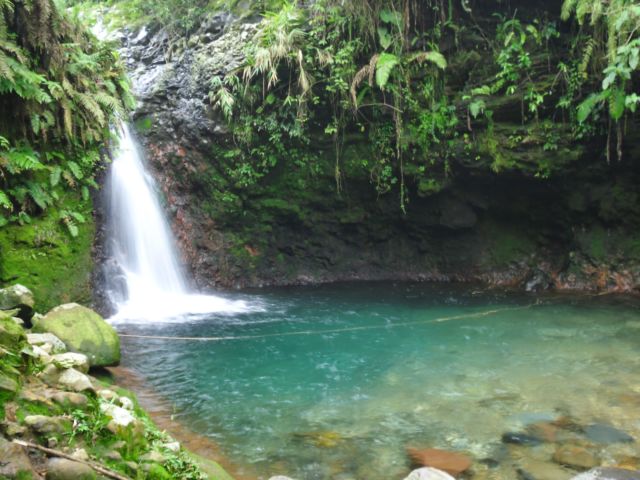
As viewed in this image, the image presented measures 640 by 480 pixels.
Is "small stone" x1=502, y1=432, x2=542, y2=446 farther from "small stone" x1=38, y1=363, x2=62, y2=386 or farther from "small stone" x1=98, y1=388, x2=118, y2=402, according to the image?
"small stone" x1=38, y1=363, x2=62, y2=386

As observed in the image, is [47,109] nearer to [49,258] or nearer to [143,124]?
[49,258]

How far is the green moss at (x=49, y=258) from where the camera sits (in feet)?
21.1

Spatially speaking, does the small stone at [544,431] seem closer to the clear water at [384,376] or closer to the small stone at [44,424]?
the clear water at [384,376]

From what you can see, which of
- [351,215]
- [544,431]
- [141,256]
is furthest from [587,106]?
[141,256]

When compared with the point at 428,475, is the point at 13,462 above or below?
above

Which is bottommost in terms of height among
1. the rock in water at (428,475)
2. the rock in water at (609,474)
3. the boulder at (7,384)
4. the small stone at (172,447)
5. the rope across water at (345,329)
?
the rope across water at (345,329)

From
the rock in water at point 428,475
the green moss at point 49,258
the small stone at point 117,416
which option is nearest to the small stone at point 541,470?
the rock in water at point 428,475

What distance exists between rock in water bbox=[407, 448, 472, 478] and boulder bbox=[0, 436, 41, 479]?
285cm

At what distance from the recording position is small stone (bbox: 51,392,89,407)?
9.58 feet

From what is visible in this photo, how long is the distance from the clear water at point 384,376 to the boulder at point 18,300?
4.75 ft

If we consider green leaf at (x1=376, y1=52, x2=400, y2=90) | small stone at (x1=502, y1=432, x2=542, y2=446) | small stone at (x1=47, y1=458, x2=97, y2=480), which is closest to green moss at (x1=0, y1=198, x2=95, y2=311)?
small stone at (x1=47, y1=458, x2=97, y2=480)

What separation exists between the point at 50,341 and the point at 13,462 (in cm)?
269

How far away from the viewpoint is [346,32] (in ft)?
33.1

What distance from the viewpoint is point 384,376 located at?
19.8ft
